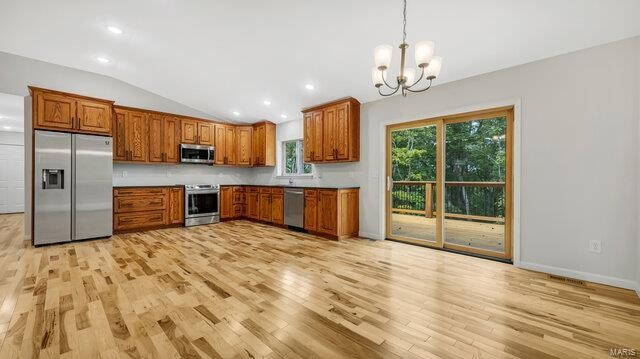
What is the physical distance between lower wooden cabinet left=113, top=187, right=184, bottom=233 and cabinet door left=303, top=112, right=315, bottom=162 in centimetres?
280

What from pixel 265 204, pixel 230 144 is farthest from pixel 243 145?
pixel 265 204

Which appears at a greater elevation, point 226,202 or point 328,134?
point 328,134

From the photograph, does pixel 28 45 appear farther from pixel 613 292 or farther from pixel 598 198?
pixel 613 292

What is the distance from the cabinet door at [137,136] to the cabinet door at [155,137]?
71mm

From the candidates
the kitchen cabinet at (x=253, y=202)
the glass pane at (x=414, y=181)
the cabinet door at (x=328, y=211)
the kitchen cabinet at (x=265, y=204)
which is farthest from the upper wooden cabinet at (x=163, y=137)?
the glass pane at (x=414, y=181)

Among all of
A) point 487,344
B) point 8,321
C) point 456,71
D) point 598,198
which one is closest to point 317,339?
point 487,344

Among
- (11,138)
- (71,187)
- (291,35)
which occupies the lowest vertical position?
(71,187)

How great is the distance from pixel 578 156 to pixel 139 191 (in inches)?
261

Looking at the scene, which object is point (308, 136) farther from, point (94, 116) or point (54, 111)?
point (54, 111)

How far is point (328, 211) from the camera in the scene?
4.72 metres

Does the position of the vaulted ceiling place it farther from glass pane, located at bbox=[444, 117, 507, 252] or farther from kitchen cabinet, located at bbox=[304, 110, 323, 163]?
glass pane, located at bbox=[444, 117, 507, 252]

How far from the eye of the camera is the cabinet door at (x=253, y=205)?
6.27 metres

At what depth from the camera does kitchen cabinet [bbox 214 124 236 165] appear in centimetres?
646

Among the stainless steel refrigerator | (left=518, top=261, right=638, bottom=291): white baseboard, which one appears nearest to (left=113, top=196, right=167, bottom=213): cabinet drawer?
the stainless steel refrigerator
